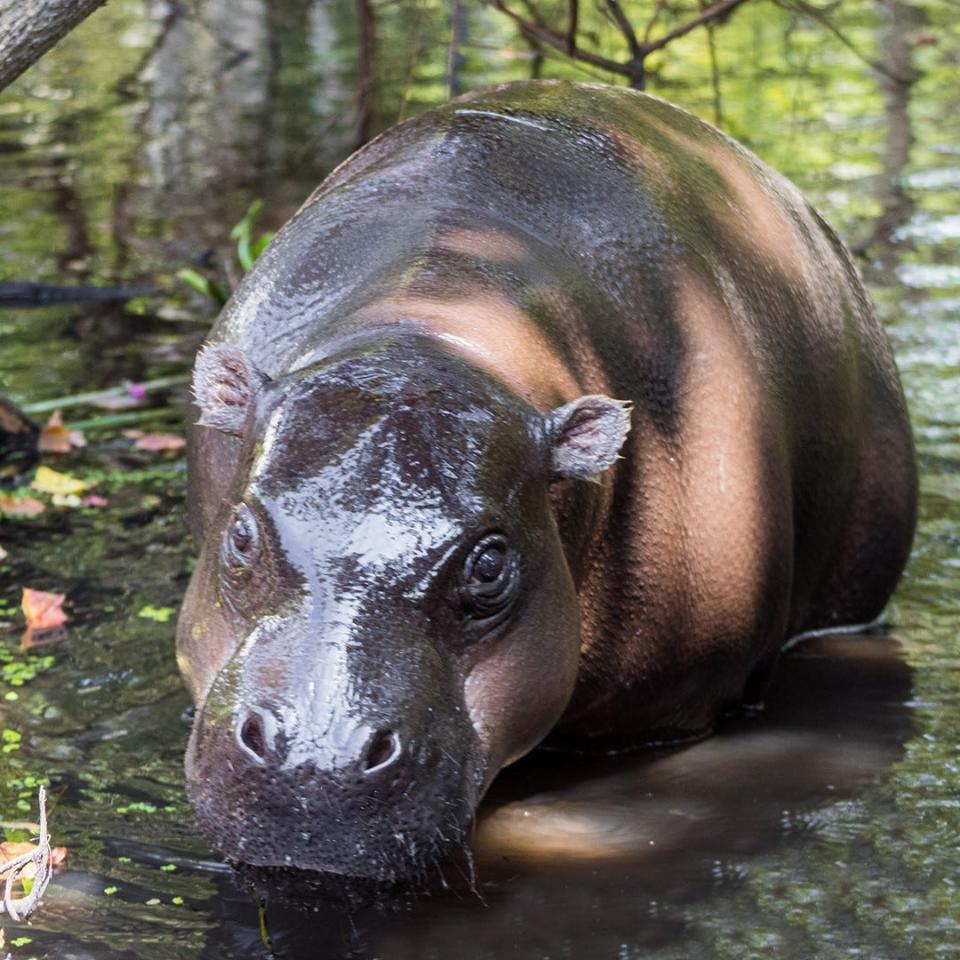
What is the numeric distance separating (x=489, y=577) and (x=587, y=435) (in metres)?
0.44

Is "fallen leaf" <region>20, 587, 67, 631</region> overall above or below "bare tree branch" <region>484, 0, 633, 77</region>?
below

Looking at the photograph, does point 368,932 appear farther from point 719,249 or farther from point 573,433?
point 719,249

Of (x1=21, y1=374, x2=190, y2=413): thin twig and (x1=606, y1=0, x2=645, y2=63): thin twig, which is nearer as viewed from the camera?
(x1=606, y1=0, x2=645, y2=63): thin twig

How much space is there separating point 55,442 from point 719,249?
9.95ft

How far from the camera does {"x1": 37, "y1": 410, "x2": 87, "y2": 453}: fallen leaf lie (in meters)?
7.17

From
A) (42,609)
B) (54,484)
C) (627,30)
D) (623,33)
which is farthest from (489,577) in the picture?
(627,30)

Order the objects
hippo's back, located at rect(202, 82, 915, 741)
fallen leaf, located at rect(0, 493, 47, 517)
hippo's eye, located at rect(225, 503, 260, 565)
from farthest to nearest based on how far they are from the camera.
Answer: fallen leaf, located at rect(0, 493, 47, 517)
hippo's back, located at rect(202, 82, 915, 741)
hippo's eye, located at rect(225, 503, 260, 565)

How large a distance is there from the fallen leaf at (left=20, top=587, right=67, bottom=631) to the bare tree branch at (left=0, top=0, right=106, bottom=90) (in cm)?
157

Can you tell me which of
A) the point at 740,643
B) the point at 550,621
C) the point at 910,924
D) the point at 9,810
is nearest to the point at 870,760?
the point at 740,643

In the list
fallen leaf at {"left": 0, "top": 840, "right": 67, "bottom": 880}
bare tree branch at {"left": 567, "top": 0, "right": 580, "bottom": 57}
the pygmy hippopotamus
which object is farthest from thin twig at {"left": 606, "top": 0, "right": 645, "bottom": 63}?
fallen leaf at {"left": 0, "top": 840, "right": 67, "bottom": 880}

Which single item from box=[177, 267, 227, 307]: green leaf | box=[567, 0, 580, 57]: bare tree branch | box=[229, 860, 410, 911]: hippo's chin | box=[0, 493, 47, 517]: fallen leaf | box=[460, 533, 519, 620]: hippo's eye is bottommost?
box=[0, 493, 47, 517]: fallen leaf

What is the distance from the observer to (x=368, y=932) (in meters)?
4.05

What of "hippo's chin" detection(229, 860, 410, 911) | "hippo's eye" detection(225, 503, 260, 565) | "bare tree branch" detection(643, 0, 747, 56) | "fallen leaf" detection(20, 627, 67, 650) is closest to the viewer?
"hippo's chin" detection(229, 860, 410, 911)

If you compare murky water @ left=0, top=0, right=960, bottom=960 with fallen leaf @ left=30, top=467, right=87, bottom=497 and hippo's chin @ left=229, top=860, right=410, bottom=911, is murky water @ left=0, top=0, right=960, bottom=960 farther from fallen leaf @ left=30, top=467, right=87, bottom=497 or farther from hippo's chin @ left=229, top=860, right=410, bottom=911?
hippo's chin @ left=229, top=860, right=410, bottom=911
